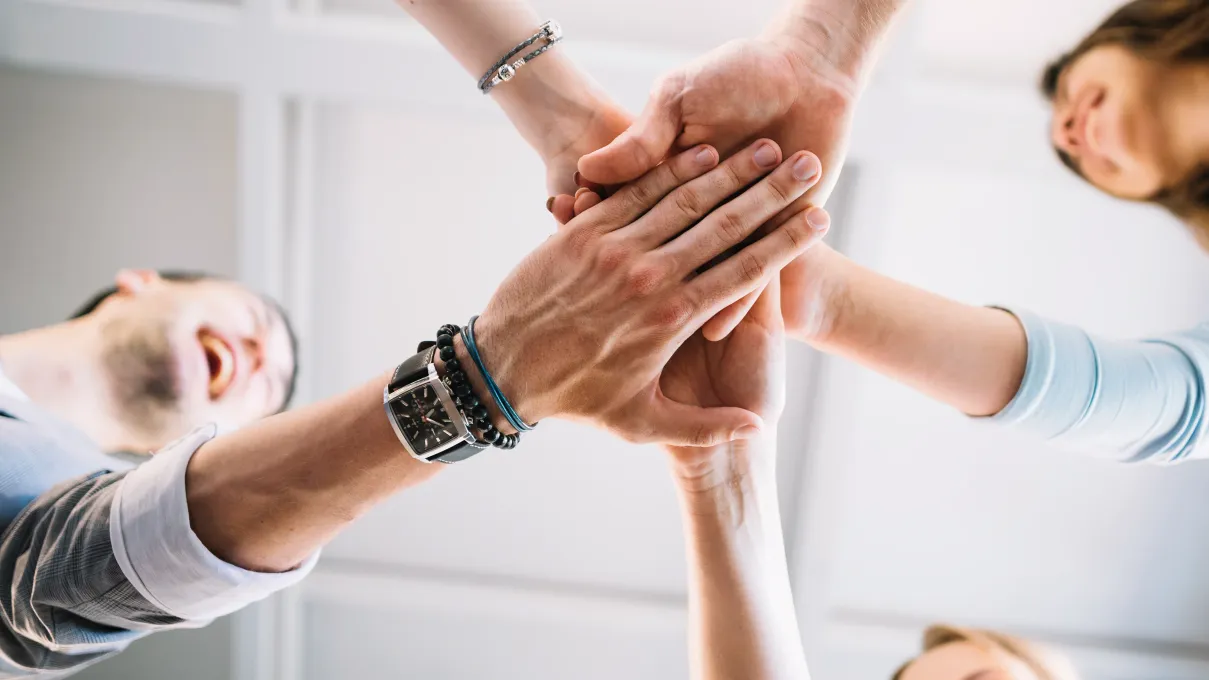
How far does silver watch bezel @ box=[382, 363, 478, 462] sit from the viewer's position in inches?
33.6

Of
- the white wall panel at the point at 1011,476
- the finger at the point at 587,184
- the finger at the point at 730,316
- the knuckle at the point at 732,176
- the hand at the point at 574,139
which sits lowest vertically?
the white wall panel at the point at 1011,476

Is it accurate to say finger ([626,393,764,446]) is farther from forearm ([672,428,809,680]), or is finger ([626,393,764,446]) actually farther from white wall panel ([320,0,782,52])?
white wall panel ([320,0,782,52])

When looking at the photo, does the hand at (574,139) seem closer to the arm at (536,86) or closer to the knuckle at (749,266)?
the arm at (536,86)

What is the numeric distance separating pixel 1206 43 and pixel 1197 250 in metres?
0.45

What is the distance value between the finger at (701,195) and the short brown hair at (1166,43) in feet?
3.28

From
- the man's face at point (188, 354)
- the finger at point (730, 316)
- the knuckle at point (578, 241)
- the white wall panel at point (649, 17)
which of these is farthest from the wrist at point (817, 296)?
the man's face at point (188, 354)

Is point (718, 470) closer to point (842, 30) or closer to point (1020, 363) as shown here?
point (1020, 363)

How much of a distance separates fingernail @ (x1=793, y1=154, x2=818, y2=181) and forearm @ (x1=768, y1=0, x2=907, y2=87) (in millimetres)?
156

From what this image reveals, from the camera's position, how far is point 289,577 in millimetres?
895

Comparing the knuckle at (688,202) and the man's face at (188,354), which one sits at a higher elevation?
the man's face at (188,354)

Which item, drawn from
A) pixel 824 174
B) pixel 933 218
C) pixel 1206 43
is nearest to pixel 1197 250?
pixel 1206 43

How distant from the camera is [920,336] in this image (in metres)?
1.18

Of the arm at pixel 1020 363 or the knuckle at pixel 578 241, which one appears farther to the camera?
the arm at pixel 1020 363

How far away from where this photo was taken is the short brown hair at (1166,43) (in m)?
1.51
